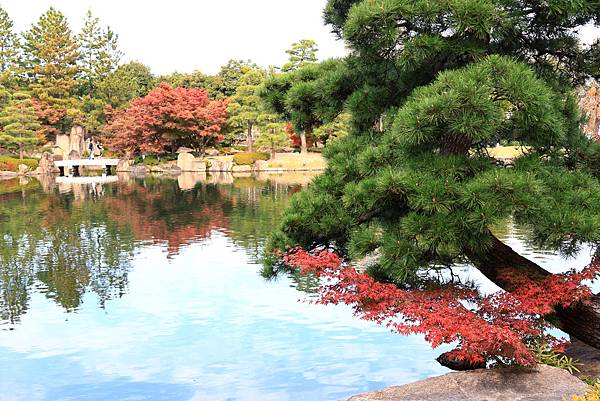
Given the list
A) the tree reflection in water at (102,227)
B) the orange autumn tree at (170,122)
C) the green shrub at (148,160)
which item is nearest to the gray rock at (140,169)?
the green shrub at (148,160)

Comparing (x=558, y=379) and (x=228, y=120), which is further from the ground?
(x=228, y=120)

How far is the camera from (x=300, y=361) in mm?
5691

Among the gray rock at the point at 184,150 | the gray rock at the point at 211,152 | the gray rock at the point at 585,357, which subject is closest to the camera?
the gray rock at the point at 585,357

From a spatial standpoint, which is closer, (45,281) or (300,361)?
(300,361)

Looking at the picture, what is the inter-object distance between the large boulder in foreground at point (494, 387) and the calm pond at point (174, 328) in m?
1.16

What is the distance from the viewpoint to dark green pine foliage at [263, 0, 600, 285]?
12.3ft

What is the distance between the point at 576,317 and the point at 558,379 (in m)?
0.85

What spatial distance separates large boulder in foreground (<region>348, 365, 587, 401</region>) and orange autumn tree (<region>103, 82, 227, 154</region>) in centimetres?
2918

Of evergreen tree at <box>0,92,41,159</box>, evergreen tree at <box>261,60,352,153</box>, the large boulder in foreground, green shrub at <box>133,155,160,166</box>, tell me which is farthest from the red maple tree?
evergreen tree at <box>0,92,41,159</box>

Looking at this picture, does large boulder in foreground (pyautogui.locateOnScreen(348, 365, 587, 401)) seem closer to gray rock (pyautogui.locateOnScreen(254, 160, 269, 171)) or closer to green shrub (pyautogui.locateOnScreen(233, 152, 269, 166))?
gray rock (pyautogui.locateOnScreen(254, 160, 269, 171))

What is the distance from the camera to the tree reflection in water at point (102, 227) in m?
8.47

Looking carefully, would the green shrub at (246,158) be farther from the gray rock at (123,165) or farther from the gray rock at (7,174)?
the gray rock at (7,174)

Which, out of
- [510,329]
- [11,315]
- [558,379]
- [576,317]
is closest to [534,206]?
[510,329]

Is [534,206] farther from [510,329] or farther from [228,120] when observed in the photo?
[228,120]
